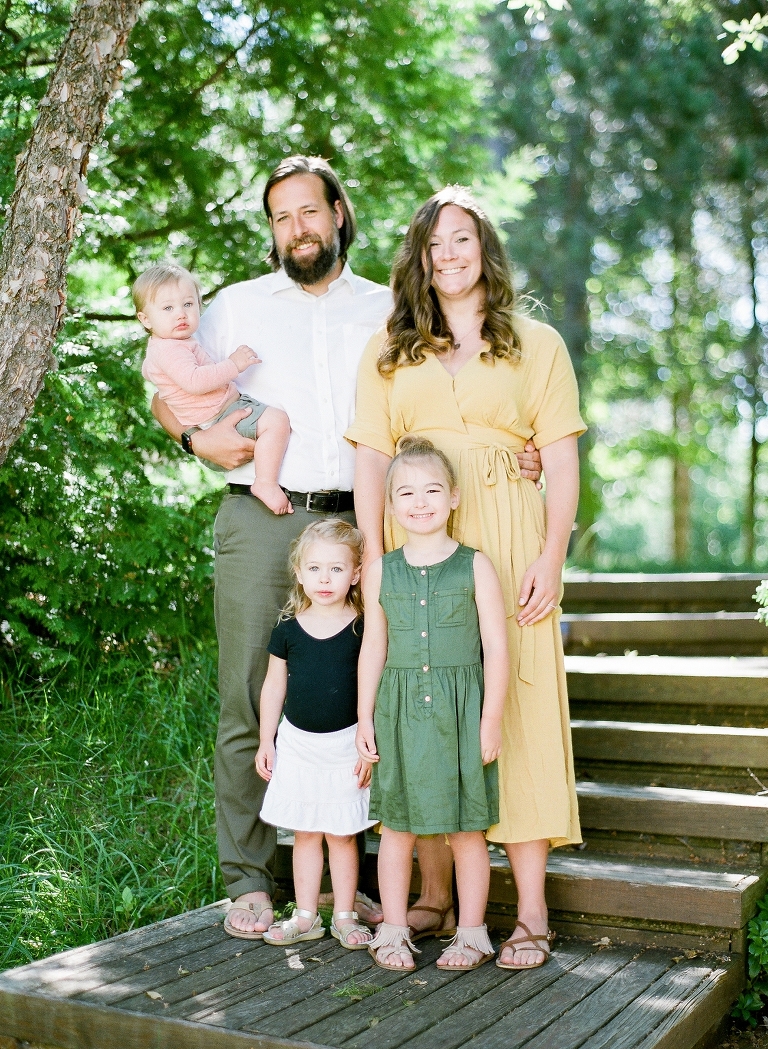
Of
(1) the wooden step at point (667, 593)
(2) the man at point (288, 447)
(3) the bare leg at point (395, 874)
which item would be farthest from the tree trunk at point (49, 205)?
(1) the wooden step at point (667, 593)

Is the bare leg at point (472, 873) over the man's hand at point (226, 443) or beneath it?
beneath

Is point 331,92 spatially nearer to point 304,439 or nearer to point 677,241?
point 304,439

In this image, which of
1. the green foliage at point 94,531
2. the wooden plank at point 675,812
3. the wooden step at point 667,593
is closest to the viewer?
the wooden plank at point 675,812

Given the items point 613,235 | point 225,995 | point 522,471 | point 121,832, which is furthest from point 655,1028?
point 613,235

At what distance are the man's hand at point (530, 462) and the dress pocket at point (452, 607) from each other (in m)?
0.46

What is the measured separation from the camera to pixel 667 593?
582 cm

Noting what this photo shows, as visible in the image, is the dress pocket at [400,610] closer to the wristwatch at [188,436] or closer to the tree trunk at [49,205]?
the wristwatch at [188,436]

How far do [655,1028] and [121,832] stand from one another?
2.12 meters

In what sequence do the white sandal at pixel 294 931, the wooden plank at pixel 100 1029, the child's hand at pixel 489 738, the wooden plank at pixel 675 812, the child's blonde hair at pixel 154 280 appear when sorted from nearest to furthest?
the wooden plank at pixel 100 1029 → the child's hand at pixel 489 738 → the white sandal at pixel 294 931 → the child's blonde hair at pixel 154 280 → the wooden plank at pixel 675 812

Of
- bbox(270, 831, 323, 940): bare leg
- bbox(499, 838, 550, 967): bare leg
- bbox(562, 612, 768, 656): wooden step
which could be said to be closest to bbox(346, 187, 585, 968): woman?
bbox(499, 838, 550, 967): bare leg

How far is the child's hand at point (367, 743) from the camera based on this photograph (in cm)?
312

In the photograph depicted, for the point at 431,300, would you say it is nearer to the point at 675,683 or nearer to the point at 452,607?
the point at 452,607

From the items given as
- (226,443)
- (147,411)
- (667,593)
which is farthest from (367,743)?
(667,593)

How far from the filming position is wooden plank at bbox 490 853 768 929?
318 centimetres
